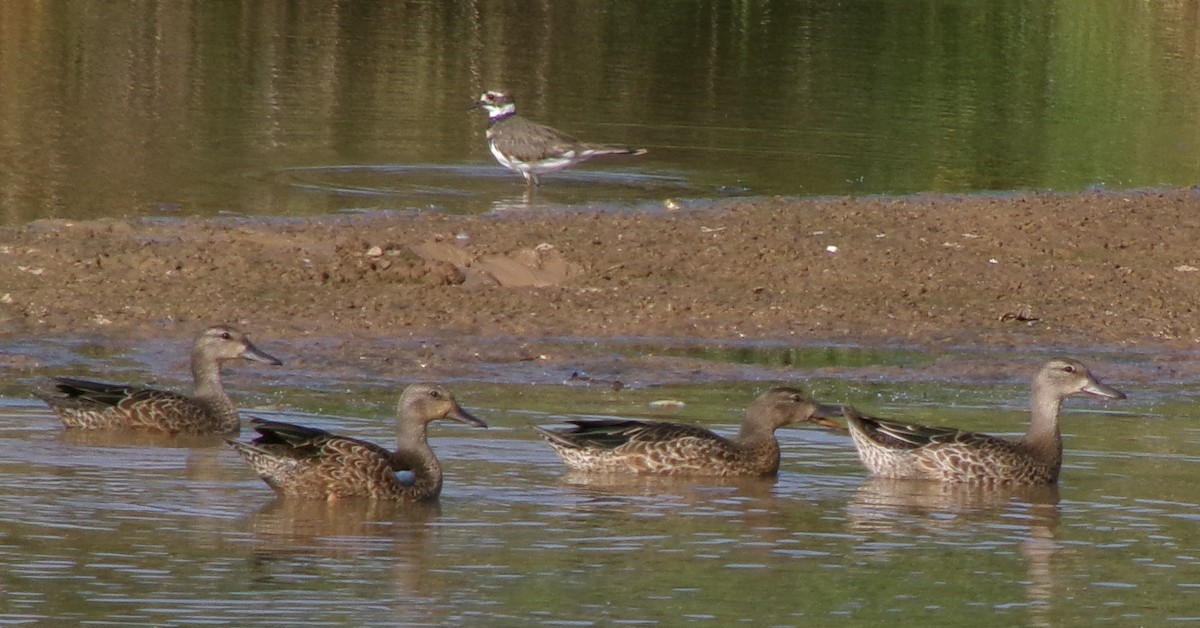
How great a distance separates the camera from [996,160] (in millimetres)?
25500

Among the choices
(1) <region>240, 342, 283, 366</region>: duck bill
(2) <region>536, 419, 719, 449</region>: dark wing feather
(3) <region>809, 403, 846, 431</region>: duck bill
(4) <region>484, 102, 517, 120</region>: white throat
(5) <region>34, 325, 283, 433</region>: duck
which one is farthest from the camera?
(4) <region>484, 102, 517, 120</region>: white throat

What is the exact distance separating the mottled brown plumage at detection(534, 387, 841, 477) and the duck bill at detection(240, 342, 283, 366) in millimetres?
2080

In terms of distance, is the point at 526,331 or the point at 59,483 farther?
the point at 526,331

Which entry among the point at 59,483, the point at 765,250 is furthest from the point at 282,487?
the point at 765,250

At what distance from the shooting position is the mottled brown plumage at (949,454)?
11227 millimetres

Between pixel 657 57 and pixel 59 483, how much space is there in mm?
28641

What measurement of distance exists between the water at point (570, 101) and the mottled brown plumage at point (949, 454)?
891 cm

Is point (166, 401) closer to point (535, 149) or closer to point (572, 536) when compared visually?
point (572, 536)

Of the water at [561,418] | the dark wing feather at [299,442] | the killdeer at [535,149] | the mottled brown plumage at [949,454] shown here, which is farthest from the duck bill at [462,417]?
the killdeer at [535,149]

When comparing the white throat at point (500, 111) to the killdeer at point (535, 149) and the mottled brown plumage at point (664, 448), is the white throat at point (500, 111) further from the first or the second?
the mottled brown plumage at point (664, 448)

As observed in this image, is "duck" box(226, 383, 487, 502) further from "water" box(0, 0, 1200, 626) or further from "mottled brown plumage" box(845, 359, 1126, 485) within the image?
"mottled brown plumage" box(845, 359, 1126, 485)

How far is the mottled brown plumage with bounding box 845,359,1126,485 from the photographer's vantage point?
11.2 meters

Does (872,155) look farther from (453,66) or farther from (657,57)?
(657,57)

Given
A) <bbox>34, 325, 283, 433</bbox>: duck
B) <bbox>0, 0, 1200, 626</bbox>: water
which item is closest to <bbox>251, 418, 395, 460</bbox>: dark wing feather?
<bbox>0, 0, 1200, 626</bbox>: water
